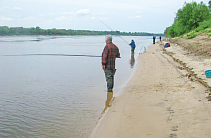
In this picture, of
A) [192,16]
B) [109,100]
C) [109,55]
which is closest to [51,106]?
[109,100]

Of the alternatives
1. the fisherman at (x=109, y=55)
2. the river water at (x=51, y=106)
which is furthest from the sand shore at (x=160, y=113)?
the fisherman at (x=109, y=55)

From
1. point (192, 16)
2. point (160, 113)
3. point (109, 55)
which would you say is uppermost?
point (192, 16)

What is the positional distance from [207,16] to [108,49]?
126 feet

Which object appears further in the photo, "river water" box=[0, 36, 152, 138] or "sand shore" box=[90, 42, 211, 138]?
"river water" box=[0, 36, 152, 138]

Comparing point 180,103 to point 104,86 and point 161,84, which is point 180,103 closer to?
point 161,84

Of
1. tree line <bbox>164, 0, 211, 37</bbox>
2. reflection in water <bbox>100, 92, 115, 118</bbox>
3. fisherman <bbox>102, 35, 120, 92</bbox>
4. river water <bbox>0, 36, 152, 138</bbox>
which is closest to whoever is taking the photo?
river water <bbox>0, 36, 152, 138</bbox>

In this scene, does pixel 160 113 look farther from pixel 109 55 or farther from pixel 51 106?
pixel 51 106

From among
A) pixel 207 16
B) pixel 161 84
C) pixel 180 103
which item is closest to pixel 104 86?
pixel 161 84

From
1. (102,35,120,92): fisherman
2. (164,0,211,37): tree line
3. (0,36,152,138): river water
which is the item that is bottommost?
(0,36,152,138): river water

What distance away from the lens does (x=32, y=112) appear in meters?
5.40

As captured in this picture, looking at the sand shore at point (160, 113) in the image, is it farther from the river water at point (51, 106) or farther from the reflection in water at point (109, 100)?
the river water at point (51, 106)

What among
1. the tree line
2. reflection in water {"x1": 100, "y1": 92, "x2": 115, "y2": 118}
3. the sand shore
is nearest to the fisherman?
reflection in water {"x1": 100, "y1": 92, "x2": 115, "y2": 118}

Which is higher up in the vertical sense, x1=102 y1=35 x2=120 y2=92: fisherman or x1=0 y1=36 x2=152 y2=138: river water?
x1=102 y1=35 x2=120 y2=92: fisherman

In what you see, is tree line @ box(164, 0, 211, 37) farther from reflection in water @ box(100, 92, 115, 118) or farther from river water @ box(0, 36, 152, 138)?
reflection in water @ box(100, 92, 115, 118)
